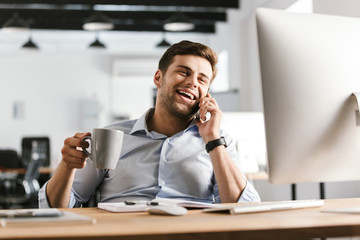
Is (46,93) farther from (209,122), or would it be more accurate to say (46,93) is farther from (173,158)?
(209,122)

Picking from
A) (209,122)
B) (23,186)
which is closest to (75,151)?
(209,122)

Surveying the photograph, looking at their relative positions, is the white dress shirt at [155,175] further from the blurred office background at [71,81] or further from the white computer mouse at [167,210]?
the blurred office background at [71,81]

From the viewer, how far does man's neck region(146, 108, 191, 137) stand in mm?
1859

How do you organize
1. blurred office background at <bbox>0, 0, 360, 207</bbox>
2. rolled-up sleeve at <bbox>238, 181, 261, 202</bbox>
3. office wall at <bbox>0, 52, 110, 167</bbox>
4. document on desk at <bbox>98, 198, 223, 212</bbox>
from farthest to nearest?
1. office wall at <bbox>0, 52, 110, 167</bbox>
2. blurred office background at <bbox>0, 0, 360, 207</bbox>
3. rolled-up sleeve at <bbox>238, 181, 261, 202</bbox>
4. document on desk at <bbox>98, 198, 223, 212</bbox>

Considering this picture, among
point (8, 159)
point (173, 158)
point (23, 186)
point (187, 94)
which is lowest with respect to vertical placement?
point (23, 186)

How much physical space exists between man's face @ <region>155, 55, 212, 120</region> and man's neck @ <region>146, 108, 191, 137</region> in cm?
4

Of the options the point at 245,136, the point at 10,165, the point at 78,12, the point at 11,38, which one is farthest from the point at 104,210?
the point at 11,38

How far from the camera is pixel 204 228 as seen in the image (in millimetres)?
841

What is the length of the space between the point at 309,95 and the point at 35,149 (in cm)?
751

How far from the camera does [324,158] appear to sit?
43.4 inches

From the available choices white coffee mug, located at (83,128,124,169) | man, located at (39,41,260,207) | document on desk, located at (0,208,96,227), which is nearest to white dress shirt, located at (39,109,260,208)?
man, located at (39,41,260,207)

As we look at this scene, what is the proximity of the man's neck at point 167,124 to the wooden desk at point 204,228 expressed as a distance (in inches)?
33.1

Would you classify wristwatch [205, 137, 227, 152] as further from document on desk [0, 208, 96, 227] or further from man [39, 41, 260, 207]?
document on desk [0, 208, 96, 227]

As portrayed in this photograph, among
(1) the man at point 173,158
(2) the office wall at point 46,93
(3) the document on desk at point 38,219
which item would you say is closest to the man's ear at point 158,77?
(1) the man at point 173,158
